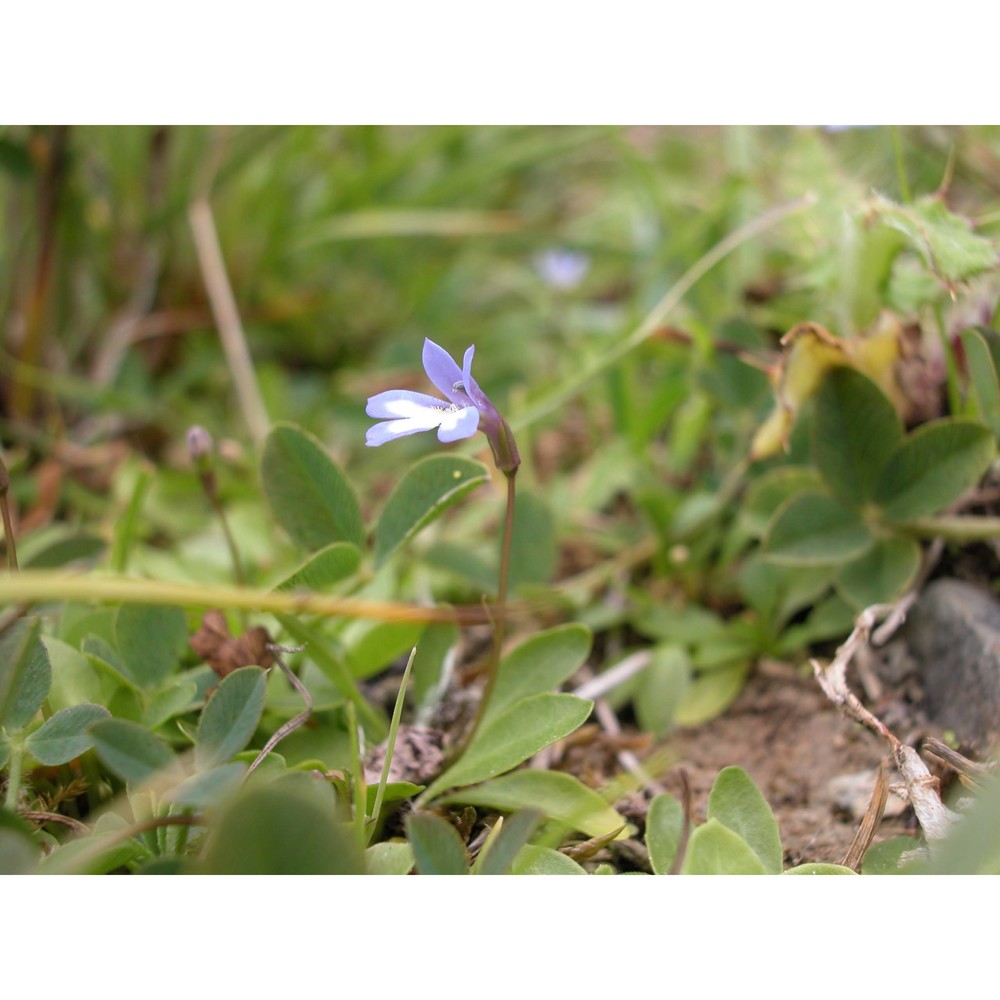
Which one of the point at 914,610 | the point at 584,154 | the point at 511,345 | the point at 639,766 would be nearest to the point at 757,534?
the point at 914,610

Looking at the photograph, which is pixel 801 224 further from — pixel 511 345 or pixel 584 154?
pixel 584 154

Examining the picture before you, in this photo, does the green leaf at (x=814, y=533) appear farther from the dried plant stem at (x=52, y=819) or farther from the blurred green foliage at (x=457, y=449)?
the dried plant stem at (x=52, y=819)

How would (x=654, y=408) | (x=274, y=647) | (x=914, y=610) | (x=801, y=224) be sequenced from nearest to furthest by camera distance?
(x=274, y=647)
(x=914, y=610)
(x=801, y=224)
(x=654, y=408)

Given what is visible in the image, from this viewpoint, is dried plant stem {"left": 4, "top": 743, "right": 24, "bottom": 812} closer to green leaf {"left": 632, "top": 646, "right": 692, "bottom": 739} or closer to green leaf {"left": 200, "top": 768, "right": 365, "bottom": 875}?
green leaf {"left": 200, "top": 768, "right": 365, "bottom": 875}

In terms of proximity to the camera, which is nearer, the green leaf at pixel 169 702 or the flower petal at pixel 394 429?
the flower petal at pixel 394 429

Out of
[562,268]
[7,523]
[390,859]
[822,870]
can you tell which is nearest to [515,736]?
[390,859]

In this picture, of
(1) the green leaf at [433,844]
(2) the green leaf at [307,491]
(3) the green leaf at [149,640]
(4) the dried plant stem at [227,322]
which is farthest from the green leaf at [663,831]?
(4) the dried plant stem at [227,322]

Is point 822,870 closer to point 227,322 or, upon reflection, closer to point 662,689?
point 662,689
